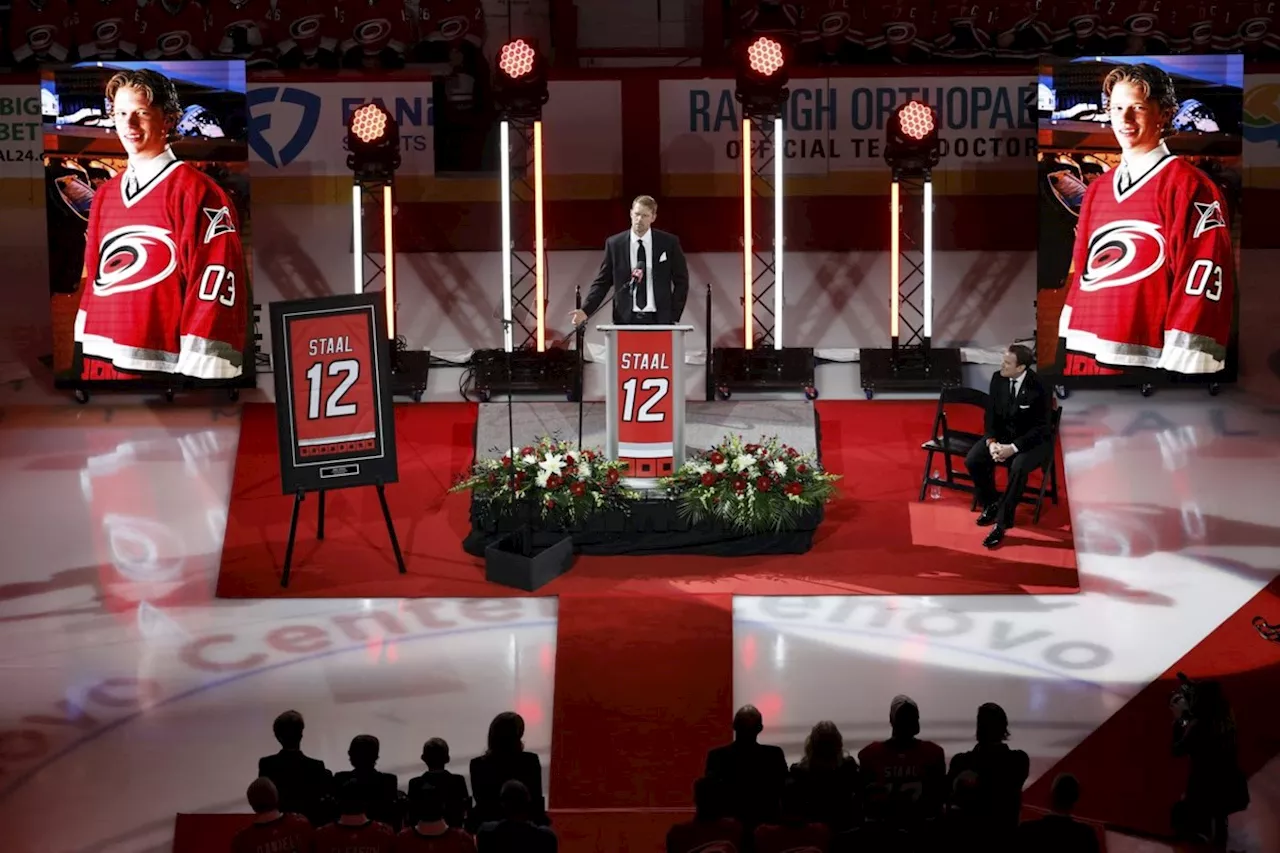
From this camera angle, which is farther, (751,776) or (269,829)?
(751,776)

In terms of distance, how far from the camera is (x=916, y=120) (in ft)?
42.0

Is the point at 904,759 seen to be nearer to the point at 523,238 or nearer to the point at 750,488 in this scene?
the point at 750,488

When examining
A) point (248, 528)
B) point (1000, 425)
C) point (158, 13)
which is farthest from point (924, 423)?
point (158, 13)

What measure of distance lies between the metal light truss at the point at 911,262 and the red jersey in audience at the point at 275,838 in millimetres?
6848

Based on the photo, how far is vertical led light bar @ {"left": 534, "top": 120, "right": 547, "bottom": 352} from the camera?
12.8 meters

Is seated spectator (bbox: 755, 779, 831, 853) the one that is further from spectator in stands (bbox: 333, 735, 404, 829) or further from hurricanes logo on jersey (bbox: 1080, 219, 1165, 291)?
hurricanes logo on jersey (bbox: 1080, 219, 1165, 291)

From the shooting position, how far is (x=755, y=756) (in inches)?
284

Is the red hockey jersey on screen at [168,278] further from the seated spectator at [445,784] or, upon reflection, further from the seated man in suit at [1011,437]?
the seated spectator at [445,784]

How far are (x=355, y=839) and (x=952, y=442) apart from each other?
18.9 ft

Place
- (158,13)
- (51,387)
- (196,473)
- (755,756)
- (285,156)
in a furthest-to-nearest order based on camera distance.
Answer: (158,13), (285,156), (51,387), (196,473), (755,756)

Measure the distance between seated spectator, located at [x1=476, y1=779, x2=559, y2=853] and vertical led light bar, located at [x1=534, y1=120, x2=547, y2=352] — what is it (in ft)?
20.8

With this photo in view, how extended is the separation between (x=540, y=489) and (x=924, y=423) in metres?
2.72

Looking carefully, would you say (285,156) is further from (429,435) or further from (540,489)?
(540,489)

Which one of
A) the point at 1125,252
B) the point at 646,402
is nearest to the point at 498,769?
the point at 646,402
